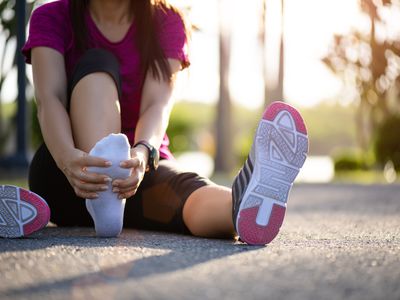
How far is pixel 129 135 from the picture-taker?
208 cm

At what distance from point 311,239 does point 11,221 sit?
2.59 feet

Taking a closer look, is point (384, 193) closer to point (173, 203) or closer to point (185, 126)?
point (173, 203)

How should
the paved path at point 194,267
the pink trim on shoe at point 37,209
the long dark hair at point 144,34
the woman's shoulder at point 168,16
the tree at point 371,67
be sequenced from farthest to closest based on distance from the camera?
the tree at point 371,67 → the woman's shoulder at point 168,16 → the long dark hair at point 144,34 → the pink trim on shoe at point 37,209 → the paved path at point 194,267

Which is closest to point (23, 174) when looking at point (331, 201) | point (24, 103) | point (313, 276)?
point (24, 103)

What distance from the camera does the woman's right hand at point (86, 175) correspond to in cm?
161

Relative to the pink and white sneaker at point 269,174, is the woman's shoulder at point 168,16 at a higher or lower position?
A: higher

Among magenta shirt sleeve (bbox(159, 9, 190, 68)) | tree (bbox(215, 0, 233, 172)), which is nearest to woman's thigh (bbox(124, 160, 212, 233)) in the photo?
magenta shirt sleeve (bbox(159, 9, 190, 68))

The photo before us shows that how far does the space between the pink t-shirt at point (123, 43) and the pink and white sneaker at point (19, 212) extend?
17.7 inches

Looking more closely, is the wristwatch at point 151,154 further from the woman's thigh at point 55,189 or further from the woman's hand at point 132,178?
the woman's thigh at point 55,189

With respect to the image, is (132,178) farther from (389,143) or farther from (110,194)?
(389,143)

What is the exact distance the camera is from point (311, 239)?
1882 mm

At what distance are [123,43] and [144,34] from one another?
0.07 m

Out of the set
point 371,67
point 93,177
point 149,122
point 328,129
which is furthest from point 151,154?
point 328,129

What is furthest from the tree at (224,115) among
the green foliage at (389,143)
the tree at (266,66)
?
the green foliage at (389,143)
